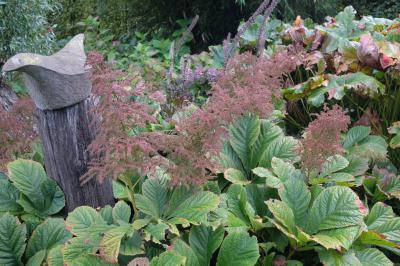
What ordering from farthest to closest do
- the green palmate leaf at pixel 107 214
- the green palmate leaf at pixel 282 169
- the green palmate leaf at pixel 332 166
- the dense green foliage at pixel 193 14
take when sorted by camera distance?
the dense green foliage at pixel 193 14 → the green palmate leaf at pixel 332 166 → the green palmate leaf at pixel 282 169 → the green palmate leaf at pixel 107 214

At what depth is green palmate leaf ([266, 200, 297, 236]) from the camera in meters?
1.71

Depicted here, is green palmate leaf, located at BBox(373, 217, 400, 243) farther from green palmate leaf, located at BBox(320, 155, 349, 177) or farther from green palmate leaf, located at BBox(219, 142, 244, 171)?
green palmate leaf, located at BBox(219, 142, 244, 171)

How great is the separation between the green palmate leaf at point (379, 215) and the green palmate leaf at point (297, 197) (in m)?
0.35

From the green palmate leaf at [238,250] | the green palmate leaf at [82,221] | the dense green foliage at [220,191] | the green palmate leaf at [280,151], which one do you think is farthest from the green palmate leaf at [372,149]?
the green palmate leaf at [82,221]

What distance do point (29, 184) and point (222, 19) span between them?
4.48 meters

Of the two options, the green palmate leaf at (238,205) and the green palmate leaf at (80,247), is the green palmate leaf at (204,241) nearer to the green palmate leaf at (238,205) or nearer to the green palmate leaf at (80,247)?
the green palmate leaf at (238,205)

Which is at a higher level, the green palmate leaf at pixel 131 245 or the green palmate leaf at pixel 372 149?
the green palmate leaf at pixel 131 245

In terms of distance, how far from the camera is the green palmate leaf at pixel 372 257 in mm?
1765

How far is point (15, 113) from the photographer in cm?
178

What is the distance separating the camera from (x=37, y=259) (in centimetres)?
162

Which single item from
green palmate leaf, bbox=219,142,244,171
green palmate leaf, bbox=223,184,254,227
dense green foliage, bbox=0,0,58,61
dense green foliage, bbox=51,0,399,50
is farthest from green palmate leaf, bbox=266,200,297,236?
dense green foliage, bbox=51,0,399,50

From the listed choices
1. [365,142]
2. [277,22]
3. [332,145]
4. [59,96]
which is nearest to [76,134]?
[59,96]

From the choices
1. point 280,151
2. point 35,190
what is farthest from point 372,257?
point 35,190

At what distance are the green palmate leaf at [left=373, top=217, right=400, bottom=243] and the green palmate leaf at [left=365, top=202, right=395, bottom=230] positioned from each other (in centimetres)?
3
